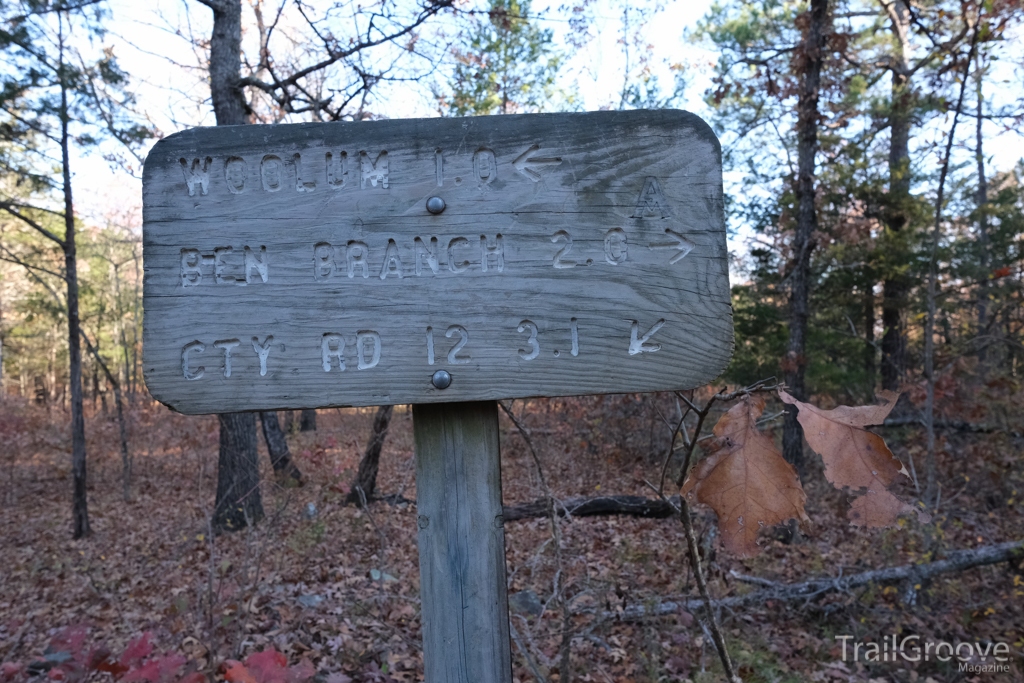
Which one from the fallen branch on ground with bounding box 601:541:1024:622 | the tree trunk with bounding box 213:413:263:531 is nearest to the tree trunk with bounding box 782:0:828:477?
the fallen branch on ground with bounding box 601:541:1024:622

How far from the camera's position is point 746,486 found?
1.13m

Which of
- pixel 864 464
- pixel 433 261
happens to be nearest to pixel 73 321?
pixel 433 261

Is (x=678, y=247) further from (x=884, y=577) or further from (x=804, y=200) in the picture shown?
(x=804, y=200)

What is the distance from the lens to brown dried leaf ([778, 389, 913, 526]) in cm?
106

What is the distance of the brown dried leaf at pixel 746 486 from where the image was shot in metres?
1.12

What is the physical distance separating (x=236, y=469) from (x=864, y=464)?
26.3 feet

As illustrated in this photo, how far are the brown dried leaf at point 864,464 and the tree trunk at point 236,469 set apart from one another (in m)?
7.54

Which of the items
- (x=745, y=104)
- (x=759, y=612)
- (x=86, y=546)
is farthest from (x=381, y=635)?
(x=745, y=104)

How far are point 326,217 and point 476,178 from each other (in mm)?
340

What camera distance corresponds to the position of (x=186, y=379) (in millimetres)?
1252

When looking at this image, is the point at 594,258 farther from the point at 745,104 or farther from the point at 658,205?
the point at 745,104

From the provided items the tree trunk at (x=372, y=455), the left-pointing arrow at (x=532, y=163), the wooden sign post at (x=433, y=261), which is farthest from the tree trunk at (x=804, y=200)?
the left-pointing arrow at (x=532, y=163)

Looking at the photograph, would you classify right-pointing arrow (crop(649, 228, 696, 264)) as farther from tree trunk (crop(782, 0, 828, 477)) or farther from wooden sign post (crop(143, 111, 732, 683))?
tree trunk (crop(782, 0, 828, 477))

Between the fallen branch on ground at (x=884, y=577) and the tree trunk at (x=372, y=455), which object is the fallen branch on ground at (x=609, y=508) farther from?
the tree trunk at (x=372, y=455)
